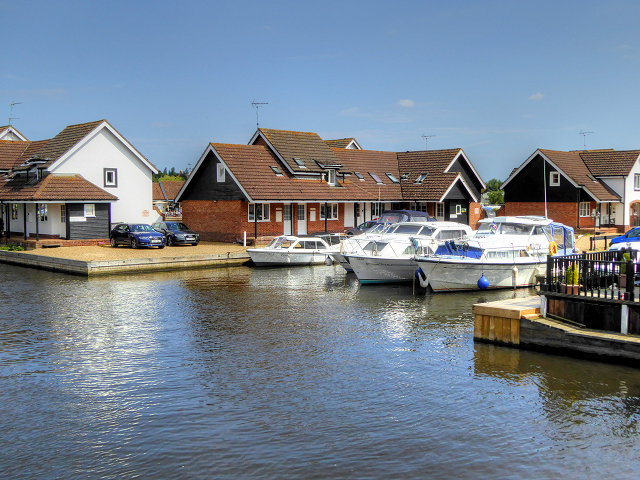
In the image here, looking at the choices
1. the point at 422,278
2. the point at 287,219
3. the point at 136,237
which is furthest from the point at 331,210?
the point at 422,278

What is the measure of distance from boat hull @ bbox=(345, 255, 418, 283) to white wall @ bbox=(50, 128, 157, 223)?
78.2ft

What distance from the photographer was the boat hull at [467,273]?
27156 mm

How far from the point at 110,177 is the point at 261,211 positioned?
1151 centimetres

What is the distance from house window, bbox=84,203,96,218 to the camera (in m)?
41.3

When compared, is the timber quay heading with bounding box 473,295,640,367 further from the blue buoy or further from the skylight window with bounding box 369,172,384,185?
the skylight window with bounding box 369,172,384,185

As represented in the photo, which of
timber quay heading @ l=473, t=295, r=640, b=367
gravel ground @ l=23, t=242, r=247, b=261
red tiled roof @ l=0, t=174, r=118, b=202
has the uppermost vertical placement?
red tiled roof @ l=0, t=174, r=118, b=202

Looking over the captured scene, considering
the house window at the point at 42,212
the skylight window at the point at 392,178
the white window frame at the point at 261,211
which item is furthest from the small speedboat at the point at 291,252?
the skylight window at the point at 392,178

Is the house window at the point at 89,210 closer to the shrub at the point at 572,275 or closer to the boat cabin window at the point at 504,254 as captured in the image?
the boat cabin window at the point at 504,254

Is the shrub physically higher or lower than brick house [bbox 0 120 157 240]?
lower

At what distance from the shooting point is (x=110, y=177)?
4659 centimetres

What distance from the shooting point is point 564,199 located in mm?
56531

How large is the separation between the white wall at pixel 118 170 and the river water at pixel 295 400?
24.0m

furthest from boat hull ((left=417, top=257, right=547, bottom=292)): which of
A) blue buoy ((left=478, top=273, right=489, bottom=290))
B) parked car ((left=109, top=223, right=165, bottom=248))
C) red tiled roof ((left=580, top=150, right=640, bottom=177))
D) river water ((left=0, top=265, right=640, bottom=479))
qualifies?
red tiled roof ((left=580, top=150, right=640, bottom=177))

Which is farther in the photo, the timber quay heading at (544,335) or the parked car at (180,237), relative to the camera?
the parked car at (180,237)
